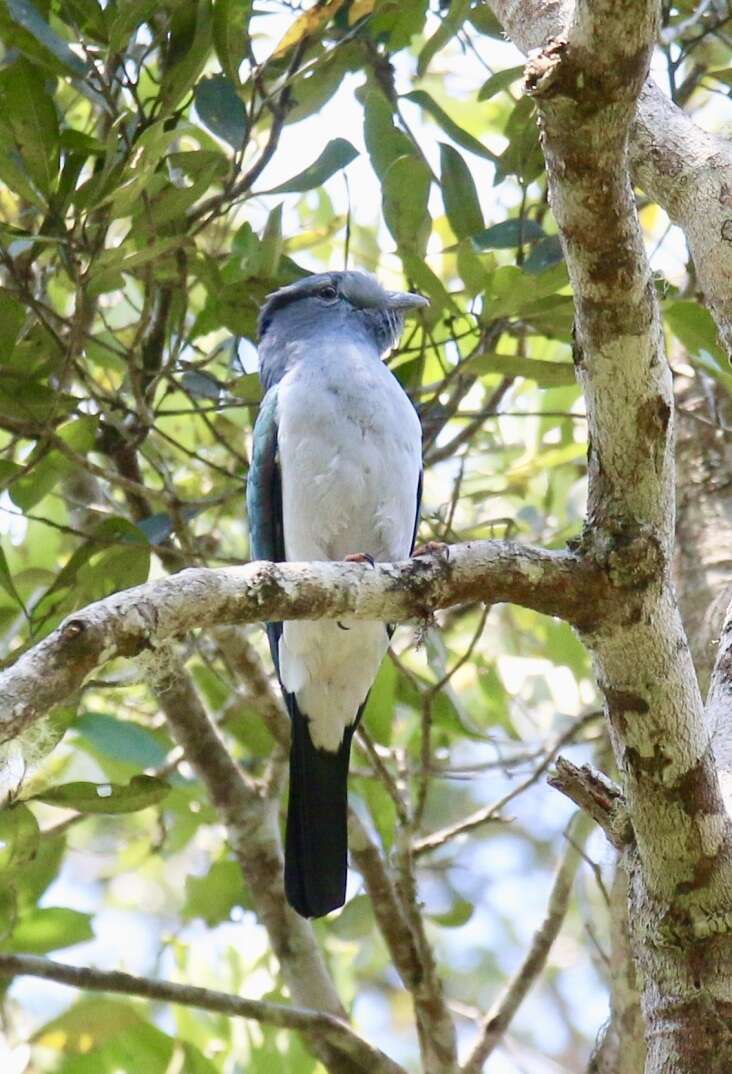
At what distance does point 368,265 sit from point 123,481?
6.57 ft

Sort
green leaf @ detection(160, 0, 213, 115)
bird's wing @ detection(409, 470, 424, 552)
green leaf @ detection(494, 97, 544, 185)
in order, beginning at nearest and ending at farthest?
green leaf @ detection(160, 0, 213, 115) < green leaf @ detection(494, 97, 544, 185) < bird's wing @ detection(409, 470, 424, 552)

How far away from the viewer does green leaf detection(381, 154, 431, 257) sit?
12.4 feet

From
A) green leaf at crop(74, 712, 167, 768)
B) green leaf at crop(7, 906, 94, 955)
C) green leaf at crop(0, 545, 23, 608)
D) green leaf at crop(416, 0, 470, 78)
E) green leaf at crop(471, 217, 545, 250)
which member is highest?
green leaf at crop(416, 0, 470, 78)

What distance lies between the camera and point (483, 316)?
3.86 meters

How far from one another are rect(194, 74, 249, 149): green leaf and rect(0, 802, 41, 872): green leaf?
1811 millimetres

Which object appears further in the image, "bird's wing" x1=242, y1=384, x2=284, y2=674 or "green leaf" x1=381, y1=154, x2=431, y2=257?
"bird's wing" x1=242, y1=384, x2=284, y2=674

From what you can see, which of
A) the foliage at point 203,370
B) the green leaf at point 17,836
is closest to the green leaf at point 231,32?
the foliage at point 203,370

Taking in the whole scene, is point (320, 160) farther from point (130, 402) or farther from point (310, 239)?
point (310, 239)

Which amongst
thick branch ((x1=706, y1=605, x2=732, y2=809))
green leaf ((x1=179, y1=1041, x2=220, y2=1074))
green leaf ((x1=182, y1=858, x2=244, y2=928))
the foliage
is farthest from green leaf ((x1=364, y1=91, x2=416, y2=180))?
green leaf ((x1=179, y1=1041, x2=220, y2=1074))

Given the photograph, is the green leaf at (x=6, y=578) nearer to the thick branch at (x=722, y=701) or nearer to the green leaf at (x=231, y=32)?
the green leaf at (x=231, y=32)

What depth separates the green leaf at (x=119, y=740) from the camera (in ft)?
11.9

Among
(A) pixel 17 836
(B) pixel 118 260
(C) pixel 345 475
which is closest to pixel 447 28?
(B) pixel 118 260

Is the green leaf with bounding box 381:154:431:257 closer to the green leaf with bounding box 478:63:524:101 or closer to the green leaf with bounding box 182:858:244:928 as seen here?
the green leaf with bounding box 478:63:524:101

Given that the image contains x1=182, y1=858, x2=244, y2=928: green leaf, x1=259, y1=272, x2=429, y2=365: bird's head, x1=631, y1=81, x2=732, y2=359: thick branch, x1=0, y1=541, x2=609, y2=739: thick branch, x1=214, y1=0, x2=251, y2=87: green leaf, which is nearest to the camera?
x1=0, y1=541, x2=609, y2=739: thick branch
